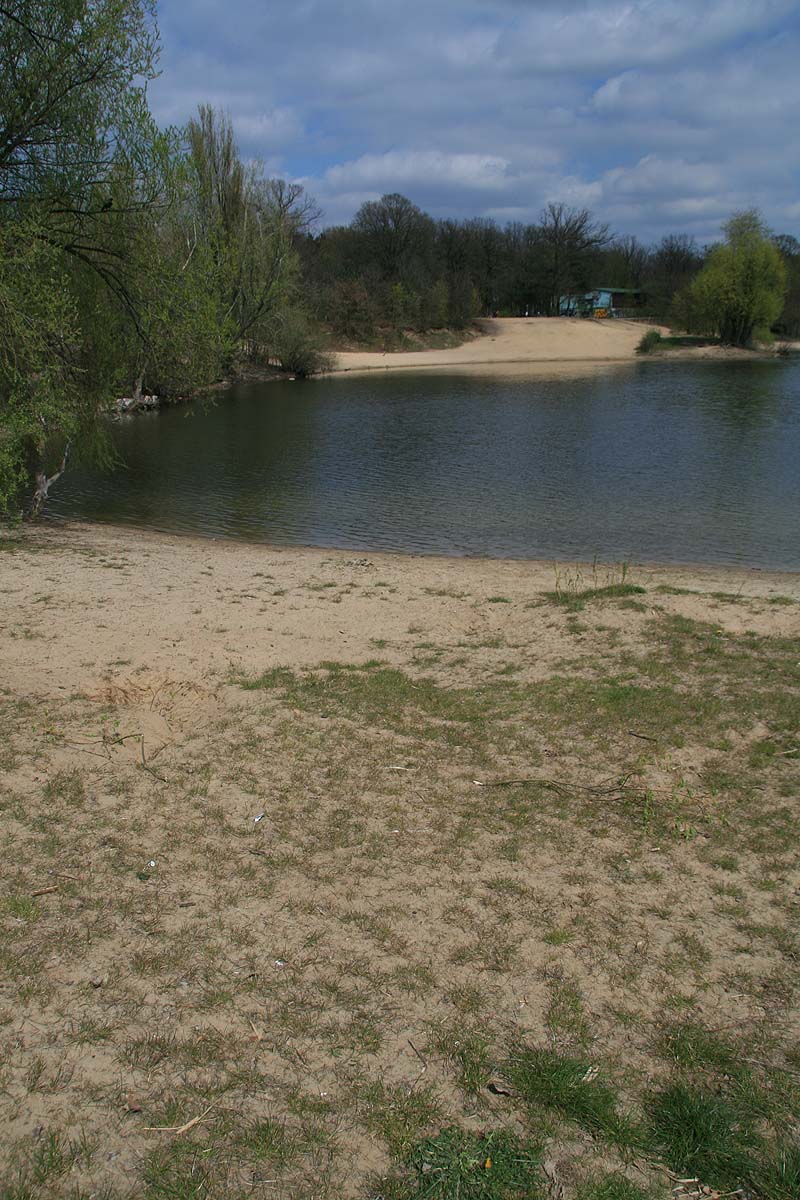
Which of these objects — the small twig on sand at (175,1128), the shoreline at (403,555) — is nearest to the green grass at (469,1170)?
the small twig on sand at (175,1128)

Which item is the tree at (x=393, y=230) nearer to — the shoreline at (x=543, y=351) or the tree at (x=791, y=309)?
the shoreline at (x=543, y=351)

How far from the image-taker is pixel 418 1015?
132 inches

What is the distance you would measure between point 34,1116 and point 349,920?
59.4 inches

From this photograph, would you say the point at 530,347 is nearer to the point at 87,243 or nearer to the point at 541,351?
the point at 541,351

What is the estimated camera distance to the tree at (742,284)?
215 feet

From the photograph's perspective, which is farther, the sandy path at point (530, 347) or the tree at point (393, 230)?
the tree at point (393, 230)

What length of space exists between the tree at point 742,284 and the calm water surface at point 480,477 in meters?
32.9

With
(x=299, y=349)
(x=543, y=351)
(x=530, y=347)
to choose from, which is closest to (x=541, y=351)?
(x=543, y=351)

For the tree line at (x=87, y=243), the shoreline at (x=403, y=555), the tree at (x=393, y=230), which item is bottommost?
the shoreline at (x=403, y=555)

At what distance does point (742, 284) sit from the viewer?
217ft

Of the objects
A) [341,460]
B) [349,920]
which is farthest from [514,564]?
[341,460]

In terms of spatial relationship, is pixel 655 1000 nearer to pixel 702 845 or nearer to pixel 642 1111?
pixel 642 1111

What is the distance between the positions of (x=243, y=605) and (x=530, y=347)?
70.8 meters

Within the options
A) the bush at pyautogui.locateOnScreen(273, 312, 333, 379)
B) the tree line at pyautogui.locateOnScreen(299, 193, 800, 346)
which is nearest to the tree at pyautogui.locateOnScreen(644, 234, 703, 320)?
the tree line at pyautogui.locateOnScreen(299, 193, 800, 346)
